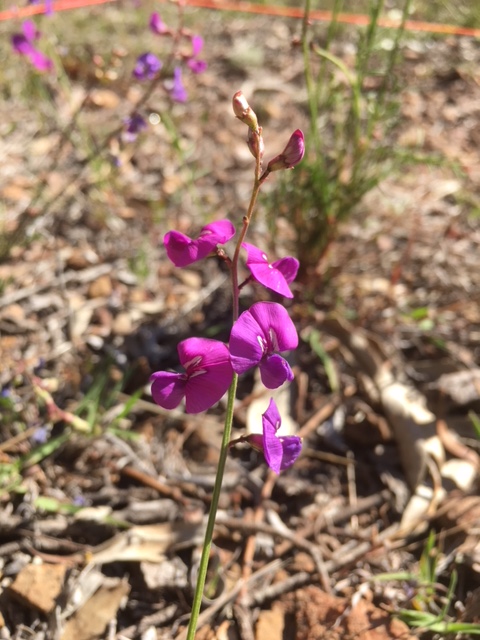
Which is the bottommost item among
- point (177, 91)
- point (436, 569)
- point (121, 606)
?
point (121, 606)

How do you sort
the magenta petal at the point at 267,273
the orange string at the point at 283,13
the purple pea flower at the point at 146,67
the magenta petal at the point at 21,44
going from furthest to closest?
the orange string at the point at 283,13
the magenta petal at the point at 21,44
the purple pea flower at the point at 146,67
the magenta petal at the point at 267,273

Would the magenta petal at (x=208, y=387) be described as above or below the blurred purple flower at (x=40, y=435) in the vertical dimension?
above

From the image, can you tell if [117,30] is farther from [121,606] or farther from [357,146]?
[121,606]

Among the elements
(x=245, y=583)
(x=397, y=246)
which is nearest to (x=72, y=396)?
(x=245, y=583)

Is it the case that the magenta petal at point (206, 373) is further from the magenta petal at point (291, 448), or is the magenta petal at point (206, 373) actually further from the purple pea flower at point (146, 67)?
the purple pea flower at point (146, 67)

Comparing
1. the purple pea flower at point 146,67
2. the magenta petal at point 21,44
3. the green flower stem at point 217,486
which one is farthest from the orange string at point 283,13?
the green flower stem at point 217,486

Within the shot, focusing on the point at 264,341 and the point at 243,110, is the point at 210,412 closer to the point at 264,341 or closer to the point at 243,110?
the point at 264,341

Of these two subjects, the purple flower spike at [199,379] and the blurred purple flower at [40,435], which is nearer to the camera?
the purple flower spike at [199,379]

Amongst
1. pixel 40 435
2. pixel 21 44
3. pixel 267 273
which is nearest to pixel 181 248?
pixel 267 273
